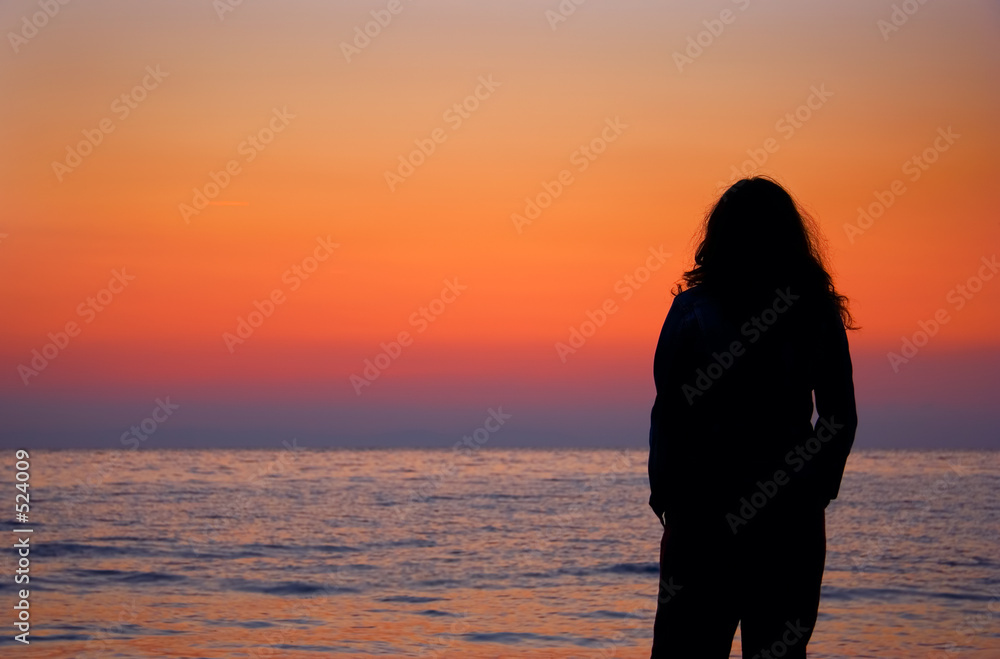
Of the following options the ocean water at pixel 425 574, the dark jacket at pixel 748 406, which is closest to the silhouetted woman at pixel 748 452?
the dark jacket at pixel 748 406

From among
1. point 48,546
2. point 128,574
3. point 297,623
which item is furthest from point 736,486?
point 48,546

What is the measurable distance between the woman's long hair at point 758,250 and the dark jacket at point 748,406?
35 mm

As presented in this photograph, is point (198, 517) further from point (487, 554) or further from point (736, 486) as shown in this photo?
point (736, 486)

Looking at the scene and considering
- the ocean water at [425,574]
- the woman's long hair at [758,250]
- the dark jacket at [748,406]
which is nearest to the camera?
the dark jacket at [748,406]

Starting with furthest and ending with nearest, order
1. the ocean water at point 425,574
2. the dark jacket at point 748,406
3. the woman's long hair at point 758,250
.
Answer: the ocean water at point 425,574 → the woman's long hair at point 758,250 → the dark jacket at point 748,406

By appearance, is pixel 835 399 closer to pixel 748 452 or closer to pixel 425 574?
pixel 748 452

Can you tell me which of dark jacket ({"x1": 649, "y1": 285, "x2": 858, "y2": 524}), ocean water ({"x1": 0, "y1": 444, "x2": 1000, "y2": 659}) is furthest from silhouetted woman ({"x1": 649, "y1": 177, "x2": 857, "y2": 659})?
ocean water ({"x1": 0, "y1": 444, "x2": 1000, "y2": 659})

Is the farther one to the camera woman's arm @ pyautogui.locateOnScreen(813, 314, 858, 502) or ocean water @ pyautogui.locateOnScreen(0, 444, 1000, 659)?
ocean water @ pyautogui.locateOnScreen(0, 444, 1000, 659)

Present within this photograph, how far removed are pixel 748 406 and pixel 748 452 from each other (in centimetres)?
9

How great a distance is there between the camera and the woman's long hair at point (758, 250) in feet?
6.74

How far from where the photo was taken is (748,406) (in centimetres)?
194

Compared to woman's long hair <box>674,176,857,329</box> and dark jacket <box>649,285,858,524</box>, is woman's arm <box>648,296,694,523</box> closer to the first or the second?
dark jacket <box>649,285,858,524</box>

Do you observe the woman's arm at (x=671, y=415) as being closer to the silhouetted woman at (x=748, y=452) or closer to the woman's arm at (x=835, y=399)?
the silhouetted woman at (x=748, y=452)

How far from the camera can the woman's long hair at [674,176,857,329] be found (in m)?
2.05
